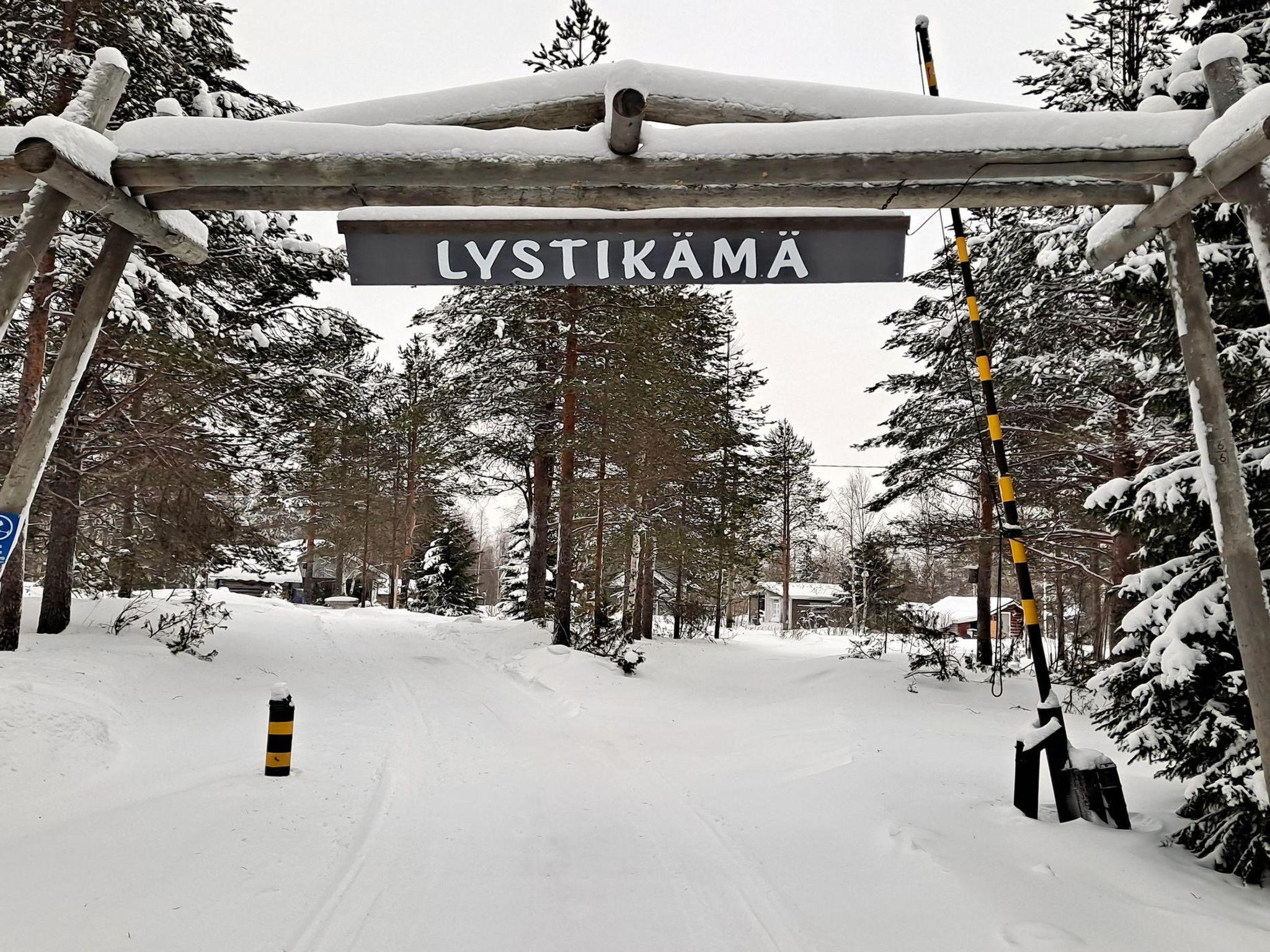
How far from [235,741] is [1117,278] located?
928 centimetres

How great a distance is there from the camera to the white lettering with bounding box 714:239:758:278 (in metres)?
4.04

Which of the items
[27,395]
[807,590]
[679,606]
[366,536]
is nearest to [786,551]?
[679,606]

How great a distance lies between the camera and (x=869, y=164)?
3758 mm

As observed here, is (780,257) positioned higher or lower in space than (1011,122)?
lower

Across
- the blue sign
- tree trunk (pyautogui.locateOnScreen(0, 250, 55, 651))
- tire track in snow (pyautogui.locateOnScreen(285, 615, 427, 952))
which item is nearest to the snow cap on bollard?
tire track in snow (pyautogui.locateOnScreen(285, 615, 427, 952))

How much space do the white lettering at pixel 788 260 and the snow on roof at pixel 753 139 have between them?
498 mm

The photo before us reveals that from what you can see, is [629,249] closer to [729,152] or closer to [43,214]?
[729,152]

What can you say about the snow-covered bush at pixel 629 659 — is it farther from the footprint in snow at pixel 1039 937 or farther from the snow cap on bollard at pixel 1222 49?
the snow cap on bollard at pixel 1222 49

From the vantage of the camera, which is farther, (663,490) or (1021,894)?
(663,490)

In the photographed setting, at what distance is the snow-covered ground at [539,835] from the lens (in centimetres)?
372

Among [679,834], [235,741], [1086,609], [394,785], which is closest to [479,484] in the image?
[235,741]

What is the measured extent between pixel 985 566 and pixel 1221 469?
16.3 meters

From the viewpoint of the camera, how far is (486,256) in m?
4.08

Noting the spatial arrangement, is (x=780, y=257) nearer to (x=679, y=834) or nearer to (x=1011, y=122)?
(x=1011, y=122)
